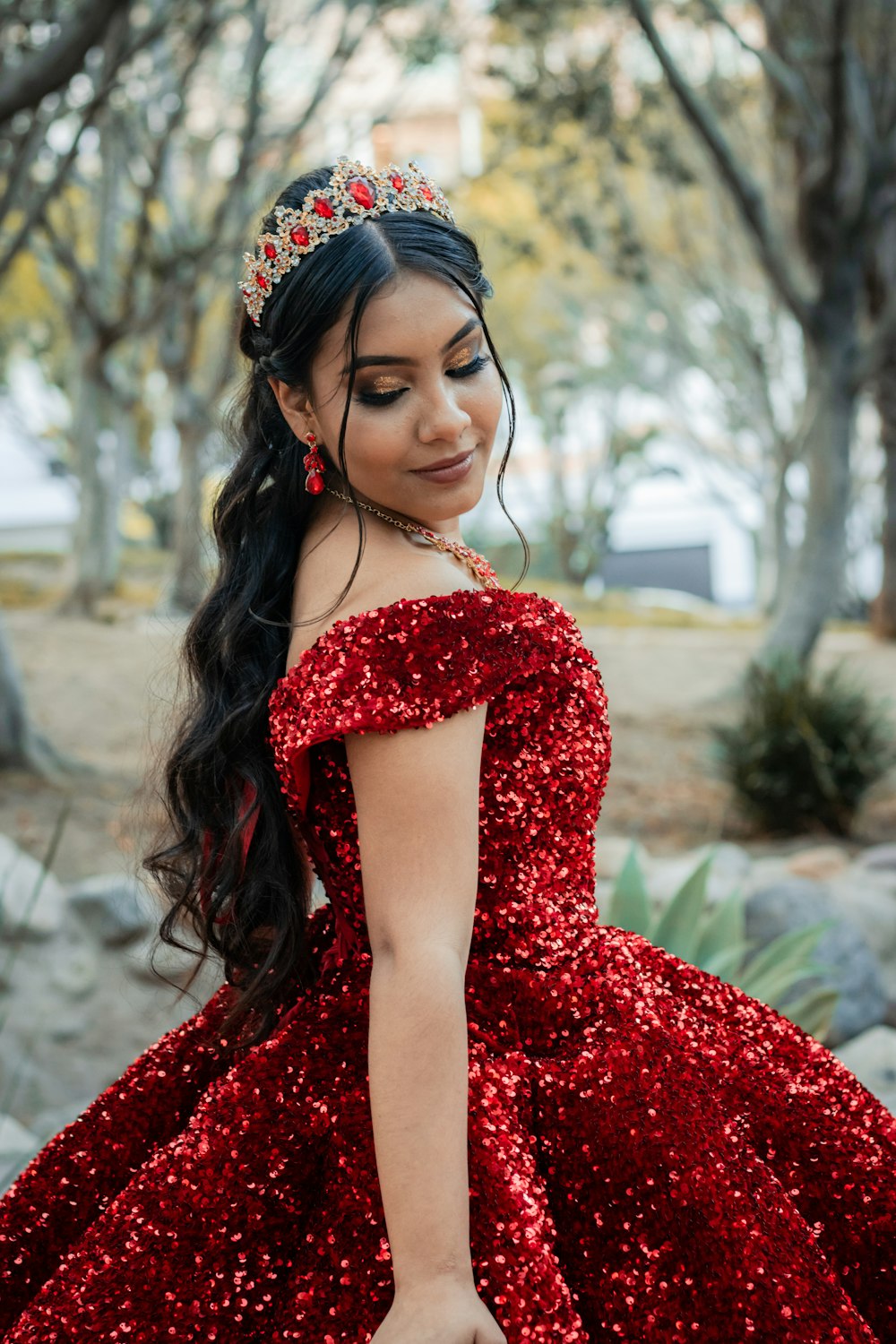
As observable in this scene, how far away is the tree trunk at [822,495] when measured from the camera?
26.7 feet

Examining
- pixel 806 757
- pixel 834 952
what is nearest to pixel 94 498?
pixel 806 757

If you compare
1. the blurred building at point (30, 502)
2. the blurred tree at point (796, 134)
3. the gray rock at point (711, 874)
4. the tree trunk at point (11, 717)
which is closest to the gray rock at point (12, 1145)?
the gray rock at point (711, 874)

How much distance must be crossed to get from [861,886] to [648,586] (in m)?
→ 24.0

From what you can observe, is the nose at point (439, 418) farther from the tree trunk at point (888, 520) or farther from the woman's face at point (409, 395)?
the tree trunk at point (888, 520)

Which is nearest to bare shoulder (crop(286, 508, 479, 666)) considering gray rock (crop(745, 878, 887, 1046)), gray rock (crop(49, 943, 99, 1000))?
gray rock (crop(745, 878, 887, 1046))

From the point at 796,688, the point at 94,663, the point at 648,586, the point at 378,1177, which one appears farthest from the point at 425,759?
the point at 648,586

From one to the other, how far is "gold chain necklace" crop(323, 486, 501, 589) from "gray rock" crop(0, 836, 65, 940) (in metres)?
3.39

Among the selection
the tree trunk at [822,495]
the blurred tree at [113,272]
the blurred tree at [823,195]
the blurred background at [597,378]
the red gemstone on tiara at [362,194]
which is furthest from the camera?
the blurred tree at [113,272]

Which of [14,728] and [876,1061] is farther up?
[876,1061]

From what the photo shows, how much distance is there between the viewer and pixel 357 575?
4.85ft

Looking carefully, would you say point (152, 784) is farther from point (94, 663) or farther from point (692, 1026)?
point (94, 663)

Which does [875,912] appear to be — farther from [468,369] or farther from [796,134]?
[796,134]

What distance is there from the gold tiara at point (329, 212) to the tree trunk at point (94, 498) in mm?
12551

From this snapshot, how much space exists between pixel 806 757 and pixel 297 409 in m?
6.21
